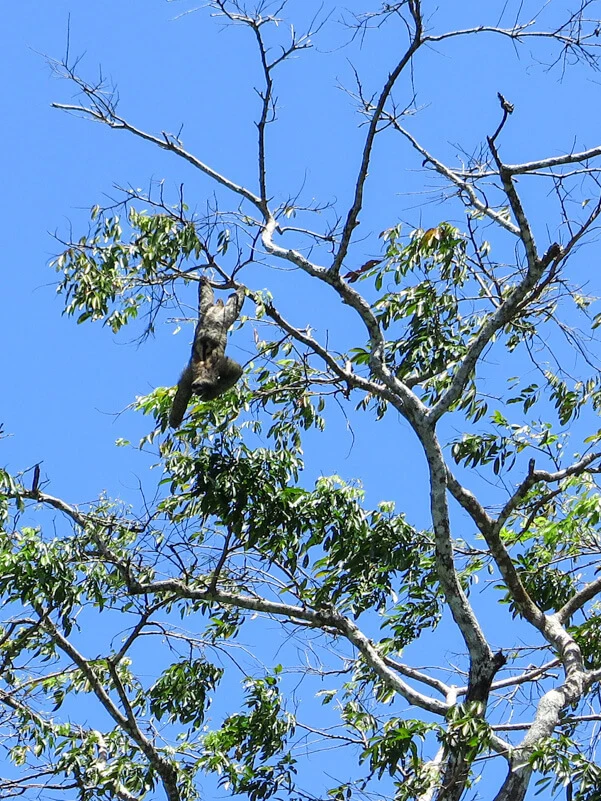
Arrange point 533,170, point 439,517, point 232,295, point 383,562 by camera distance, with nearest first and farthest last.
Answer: point 533,170, point 439,517, point 232,295, point 383,562

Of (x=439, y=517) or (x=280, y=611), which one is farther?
(x=280, y=611)

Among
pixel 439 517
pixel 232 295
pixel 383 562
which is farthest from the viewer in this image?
pixel 383 562

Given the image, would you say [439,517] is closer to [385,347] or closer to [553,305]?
[385,347]

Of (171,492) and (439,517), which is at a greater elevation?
→ (171,492)

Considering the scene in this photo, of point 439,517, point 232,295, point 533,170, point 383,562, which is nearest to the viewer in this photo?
point 533,170

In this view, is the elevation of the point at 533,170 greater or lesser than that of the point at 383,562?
greater

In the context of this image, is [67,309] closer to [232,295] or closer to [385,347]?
[232,295]

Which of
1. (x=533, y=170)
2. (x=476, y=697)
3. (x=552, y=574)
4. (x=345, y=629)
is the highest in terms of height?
(x=533, y=170)

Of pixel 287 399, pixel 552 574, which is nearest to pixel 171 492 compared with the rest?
pixel 287 399

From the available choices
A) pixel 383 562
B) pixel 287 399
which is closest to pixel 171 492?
pixel 287 399

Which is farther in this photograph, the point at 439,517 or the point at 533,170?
the point at 439,517

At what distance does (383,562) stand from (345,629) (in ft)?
2.10

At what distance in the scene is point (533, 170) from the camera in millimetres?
7141

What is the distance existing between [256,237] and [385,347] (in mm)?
1516
